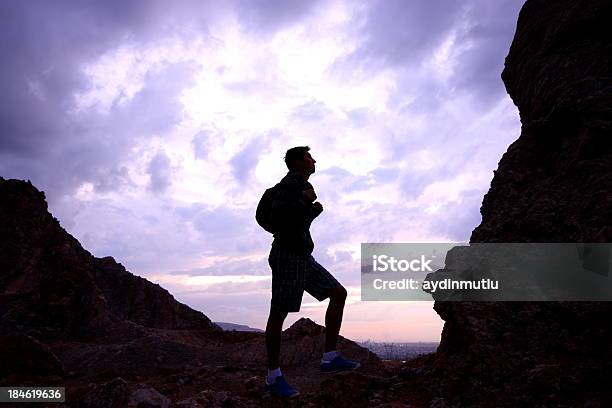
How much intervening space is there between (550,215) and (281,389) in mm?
3154

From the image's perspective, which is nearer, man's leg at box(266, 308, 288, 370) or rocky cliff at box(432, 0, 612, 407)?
rocky cliff at box(432, 0, 612, 407)

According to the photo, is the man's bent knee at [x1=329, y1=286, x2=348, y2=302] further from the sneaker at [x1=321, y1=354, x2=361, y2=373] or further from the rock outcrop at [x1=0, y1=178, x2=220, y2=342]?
the rock outcrop at [x1=0, y1=178, x2=220, y2=342]

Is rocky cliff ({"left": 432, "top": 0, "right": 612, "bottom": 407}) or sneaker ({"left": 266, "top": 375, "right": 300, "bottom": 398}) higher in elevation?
rocky cliff ({"left": 432, "top": 0, "right": 612, "bottom": 407})

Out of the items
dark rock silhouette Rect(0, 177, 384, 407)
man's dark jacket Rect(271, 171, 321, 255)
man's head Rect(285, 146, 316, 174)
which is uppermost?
man's head Rect(285, 146, 316, 174)

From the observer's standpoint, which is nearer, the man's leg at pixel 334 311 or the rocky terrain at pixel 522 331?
the rocky terrain at pixel 522 331

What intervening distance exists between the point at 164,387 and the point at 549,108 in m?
5.64

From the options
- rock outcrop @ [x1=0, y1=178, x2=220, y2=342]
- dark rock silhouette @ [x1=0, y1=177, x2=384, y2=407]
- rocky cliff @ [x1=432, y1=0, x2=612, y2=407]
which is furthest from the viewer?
rock outcrop @ [x1=0, y1=178, x2=220, y2=342]

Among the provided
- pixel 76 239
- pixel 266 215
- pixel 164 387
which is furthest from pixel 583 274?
pixel 76 239

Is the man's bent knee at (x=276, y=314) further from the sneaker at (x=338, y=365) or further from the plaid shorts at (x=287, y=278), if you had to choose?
the sneaker at (x=338, y=365)

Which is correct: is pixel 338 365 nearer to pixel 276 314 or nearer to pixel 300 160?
pixel 276 314

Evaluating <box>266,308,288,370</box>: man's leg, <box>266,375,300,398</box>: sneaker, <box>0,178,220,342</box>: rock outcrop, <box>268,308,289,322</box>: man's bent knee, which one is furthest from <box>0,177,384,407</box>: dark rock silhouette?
<box>268,308,289,322</box>: man's bent knee

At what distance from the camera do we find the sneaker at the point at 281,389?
452cm

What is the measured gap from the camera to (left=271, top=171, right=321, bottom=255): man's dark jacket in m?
4.55

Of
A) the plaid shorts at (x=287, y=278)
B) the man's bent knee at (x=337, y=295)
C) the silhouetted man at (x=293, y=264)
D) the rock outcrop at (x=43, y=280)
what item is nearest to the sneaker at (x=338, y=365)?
the silhouetted man at (x=293, y=264)
